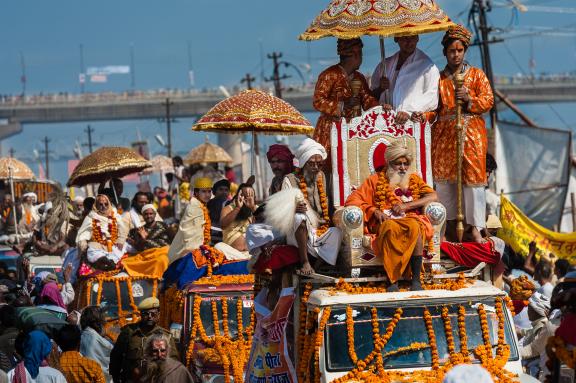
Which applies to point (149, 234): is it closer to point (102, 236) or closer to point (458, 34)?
point (102, 236)

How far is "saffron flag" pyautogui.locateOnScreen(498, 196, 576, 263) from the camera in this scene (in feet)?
80.8

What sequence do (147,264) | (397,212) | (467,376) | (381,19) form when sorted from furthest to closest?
(147,264) → (381,19) → (397,212) → (467,376)

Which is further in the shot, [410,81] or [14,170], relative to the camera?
[14,170]

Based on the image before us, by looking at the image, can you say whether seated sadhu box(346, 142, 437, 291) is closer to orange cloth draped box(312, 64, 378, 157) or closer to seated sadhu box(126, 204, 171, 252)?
orange cloth draped box(312, 64, 378, 157)

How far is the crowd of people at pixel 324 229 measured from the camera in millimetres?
12180

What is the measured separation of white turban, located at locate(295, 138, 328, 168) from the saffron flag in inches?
474

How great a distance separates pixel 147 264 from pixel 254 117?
2.51m

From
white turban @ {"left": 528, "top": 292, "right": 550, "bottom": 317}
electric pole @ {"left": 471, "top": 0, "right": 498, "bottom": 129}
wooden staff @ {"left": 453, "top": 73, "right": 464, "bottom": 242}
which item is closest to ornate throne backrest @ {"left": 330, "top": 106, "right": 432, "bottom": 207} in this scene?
wooden staff @ {"left": 453, "top": 73, "right": 464, "bottom": 242}

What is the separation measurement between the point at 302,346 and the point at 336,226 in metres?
1.21

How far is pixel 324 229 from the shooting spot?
41.6 ft

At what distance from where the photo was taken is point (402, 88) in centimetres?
1396

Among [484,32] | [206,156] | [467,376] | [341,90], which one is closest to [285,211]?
[341,90]

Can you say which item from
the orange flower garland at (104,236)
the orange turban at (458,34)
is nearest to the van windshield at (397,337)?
the orange turban at (458,34)

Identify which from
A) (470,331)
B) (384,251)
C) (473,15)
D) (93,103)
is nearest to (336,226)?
(384,251)
